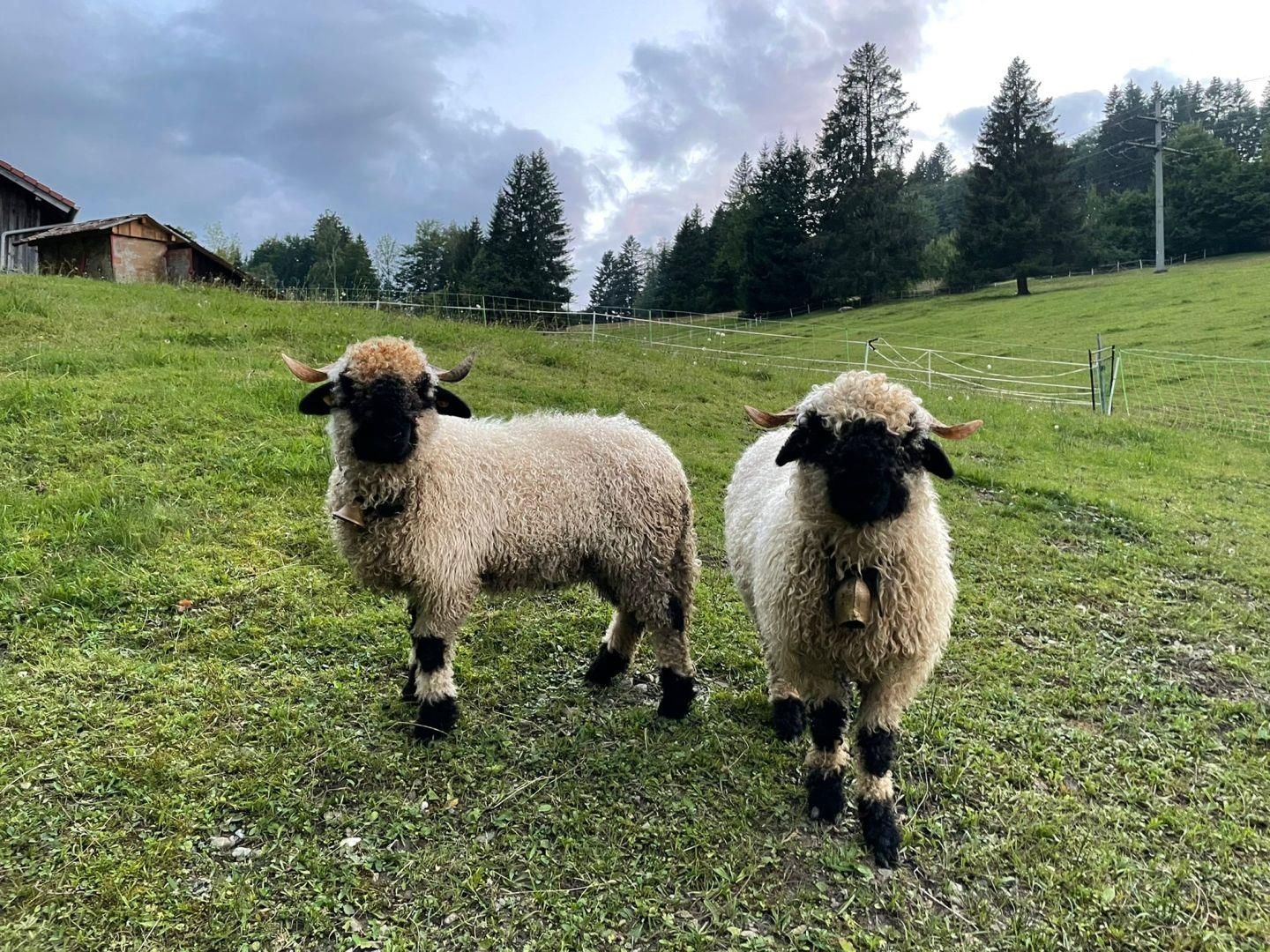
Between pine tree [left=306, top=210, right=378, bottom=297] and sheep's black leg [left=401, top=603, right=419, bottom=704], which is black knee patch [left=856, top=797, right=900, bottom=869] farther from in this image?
pine tree [left=306, top=210, right=378, bottom=297]

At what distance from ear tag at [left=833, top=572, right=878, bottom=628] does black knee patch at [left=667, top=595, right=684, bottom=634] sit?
137 centimetres

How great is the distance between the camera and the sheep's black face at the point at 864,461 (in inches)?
117

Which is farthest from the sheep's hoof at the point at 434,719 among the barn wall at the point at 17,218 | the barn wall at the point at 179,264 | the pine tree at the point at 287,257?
the pine tree at the point at 287,257

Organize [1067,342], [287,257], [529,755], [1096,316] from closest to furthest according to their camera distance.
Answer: [529,755] → [1067,342] → [1096,316] → [287,257]

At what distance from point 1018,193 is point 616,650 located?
187 ft

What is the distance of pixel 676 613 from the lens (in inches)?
176

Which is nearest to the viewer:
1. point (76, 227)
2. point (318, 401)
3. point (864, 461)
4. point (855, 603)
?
point (864, 461)

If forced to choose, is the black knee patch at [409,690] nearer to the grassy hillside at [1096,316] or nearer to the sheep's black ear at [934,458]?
the sheep's black ear at [934,458]

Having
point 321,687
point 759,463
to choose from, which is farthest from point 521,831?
point 759,463

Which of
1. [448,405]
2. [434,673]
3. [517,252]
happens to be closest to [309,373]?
[448,405]

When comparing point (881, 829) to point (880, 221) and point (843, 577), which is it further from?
point (880, 221)

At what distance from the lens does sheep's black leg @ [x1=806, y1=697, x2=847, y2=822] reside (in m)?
3.53

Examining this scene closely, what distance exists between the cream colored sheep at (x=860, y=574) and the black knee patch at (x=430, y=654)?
6.02 ft

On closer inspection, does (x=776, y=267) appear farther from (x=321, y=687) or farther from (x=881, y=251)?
(x=321, y=687)
